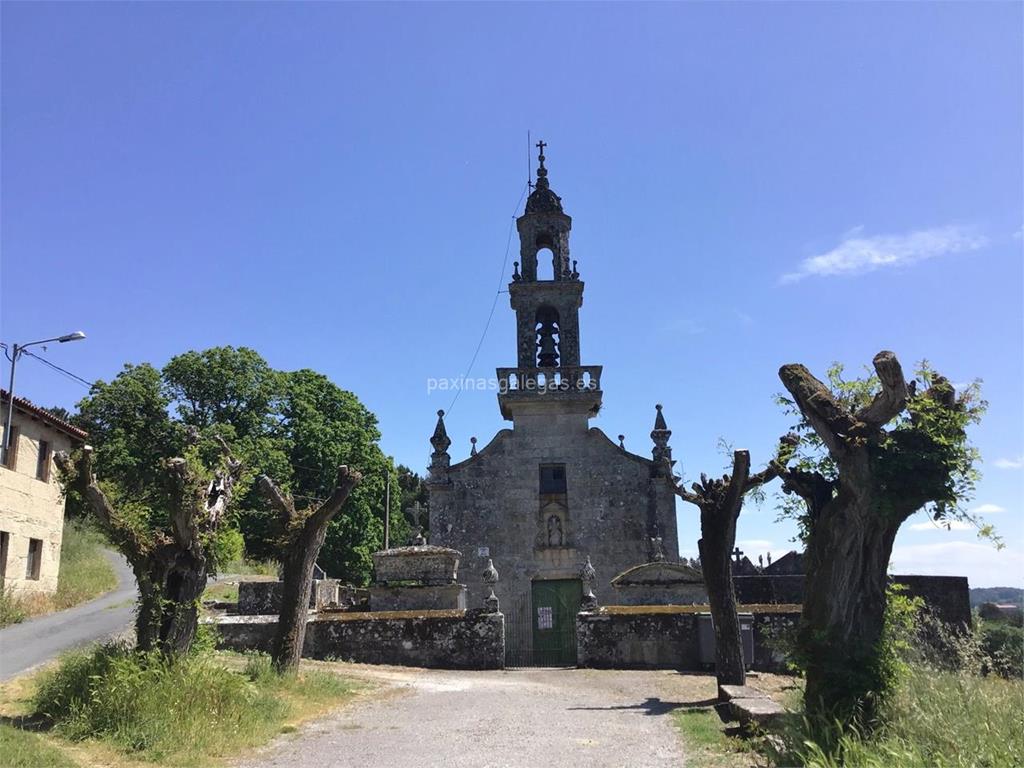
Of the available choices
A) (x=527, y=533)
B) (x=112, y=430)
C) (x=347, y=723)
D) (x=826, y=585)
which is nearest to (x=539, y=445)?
(x=527, y=533)

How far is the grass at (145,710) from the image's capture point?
291 inches

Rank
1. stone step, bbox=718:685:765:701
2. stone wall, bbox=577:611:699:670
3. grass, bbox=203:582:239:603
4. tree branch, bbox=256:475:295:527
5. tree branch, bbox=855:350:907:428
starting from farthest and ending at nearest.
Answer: grass, bbox=203:582:239:603 < stone wall, bbox=577:611:699:670 < tree branch, bbox=256:475:295:527 < stone step, bbox=718:685:765:701 < tree branch, bbox=855:350:907:428

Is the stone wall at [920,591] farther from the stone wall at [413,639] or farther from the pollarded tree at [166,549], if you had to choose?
the pollarded tree at [166,549]

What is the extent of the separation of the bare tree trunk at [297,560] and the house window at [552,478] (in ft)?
38.8

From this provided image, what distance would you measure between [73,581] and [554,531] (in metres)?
15.1

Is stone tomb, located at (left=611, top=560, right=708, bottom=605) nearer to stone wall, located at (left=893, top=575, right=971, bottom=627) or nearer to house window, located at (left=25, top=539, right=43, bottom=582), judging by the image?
stone wall, located at (left=893, top=575, right=971, bottom=627)

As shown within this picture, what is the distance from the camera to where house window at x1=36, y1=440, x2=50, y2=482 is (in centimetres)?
2178

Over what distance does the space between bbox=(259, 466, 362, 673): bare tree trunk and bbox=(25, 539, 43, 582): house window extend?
12.8 m

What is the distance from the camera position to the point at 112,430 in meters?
32.5

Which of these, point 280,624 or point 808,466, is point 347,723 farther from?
point 808,466

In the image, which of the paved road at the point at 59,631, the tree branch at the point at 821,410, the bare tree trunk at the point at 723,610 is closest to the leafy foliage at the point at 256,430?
the paved road at the point at 59,631

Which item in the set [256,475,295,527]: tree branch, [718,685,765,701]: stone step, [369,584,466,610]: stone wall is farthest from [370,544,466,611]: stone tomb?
[718,685,765,701]: stone step

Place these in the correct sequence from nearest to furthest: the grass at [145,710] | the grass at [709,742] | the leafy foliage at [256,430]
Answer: the grass at [709,742]
the grass at [145,710]
the leafy foliage at [256,430]

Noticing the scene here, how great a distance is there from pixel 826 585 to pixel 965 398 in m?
2.29
